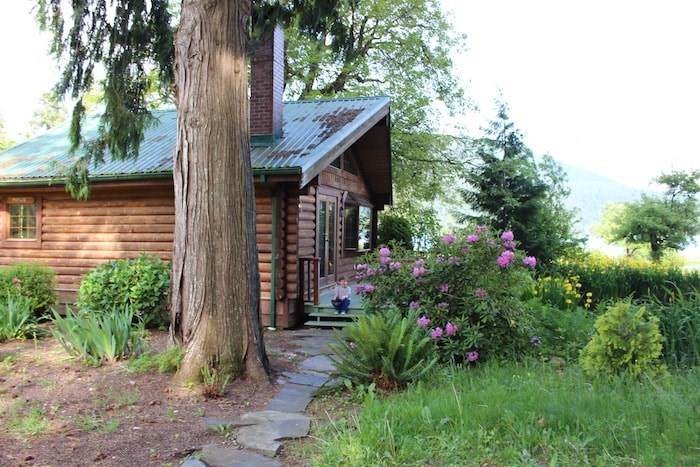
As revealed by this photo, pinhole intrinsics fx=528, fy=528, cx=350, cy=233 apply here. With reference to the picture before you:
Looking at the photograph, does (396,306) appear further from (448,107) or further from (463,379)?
(448,107)

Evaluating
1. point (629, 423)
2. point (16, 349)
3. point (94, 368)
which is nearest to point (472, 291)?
point (629, 423)

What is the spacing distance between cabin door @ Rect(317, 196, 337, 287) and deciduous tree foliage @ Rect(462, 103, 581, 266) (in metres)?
4.15

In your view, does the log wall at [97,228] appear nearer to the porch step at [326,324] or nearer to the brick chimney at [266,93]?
the brick chimney at [266,93]

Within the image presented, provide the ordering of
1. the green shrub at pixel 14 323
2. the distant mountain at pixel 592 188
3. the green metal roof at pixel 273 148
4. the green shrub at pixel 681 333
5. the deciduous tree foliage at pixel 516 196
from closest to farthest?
the green shrub at pixel 681 333 → the green shrub at pixel 14 323 → the green metal roof at pixel 273 148 → the deciduous tree foliage at pixel 516 196 → the distant mountain at pixel 592 188

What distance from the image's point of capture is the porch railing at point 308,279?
9.66 m

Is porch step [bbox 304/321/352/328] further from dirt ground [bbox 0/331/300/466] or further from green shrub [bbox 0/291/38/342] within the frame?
green shrub [bbox 0/291/38/342]

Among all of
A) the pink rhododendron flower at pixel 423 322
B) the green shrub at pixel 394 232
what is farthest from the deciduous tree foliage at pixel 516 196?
the pink rhododendron flower at pixel 423 322

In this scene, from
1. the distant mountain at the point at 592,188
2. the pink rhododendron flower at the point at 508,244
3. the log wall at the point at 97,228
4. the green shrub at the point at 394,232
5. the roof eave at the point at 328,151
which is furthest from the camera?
the distant mountain at the point at 592,188

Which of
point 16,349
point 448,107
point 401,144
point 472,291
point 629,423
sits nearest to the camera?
point 629,423

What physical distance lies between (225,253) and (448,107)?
63.7 feet

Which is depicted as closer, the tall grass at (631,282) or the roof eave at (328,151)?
the roof eave at (328,151)

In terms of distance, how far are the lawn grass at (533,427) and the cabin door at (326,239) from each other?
6976mm

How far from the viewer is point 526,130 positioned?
15.8 m

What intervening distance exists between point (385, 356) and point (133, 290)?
5.20m
